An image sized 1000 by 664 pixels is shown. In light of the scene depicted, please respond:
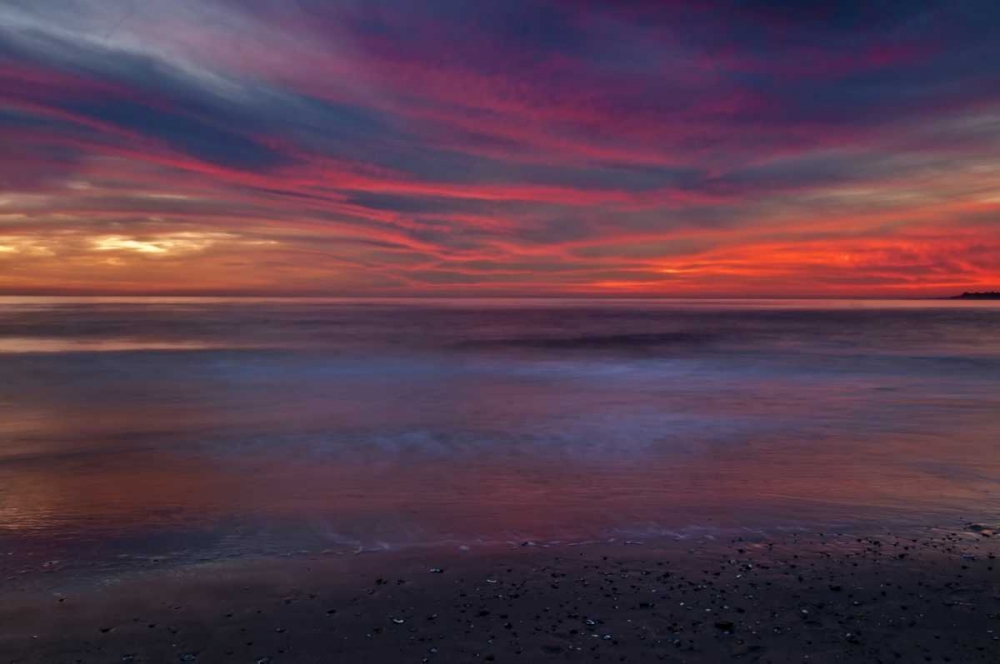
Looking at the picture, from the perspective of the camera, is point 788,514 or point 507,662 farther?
point 788,514

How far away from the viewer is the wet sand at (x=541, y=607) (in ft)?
16.8

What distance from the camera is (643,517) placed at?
339 inches

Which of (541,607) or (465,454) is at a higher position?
(541,607)

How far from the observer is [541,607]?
5.82 metres

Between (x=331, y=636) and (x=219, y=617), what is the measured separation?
109 centimetres

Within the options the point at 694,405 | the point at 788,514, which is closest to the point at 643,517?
the point at 788,514

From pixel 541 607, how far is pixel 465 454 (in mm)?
7127

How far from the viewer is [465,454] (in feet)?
42.2

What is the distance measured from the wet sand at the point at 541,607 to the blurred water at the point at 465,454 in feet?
2.82

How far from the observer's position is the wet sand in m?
5.11

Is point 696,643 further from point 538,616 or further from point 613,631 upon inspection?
point 538,616

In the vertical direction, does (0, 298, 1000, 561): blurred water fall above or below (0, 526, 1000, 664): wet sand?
below

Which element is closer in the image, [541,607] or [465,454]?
[541,607]

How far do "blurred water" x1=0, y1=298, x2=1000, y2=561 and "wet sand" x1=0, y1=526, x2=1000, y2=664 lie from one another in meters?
0.86
